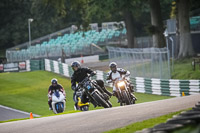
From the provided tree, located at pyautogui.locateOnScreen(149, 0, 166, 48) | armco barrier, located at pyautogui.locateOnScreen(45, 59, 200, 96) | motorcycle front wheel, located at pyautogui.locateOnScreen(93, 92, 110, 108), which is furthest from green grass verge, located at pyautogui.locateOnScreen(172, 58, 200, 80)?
motorcycle front wheel, located at pyautogui.locateOnScreen(93, 92, 110, 108)

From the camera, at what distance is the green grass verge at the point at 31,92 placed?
24.6 metres

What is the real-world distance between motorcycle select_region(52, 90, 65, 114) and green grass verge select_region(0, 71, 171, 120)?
166cm

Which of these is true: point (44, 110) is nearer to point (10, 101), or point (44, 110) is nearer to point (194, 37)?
point (10, 101)

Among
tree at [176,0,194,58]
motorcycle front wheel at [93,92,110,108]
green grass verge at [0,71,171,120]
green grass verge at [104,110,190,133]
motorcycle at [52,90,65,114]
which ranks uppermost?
tree at [176,0,194,58]

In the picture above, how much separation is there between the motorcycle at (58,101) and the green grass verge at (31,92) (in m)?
1.66

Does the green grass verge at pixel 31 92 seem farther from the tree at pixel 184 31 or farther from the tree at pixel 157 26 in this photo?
the tree at pixel 184 31

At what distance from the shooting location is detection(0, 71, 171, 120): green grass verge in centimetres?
2456

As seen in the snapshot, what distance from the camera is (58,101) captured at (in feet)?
59.2

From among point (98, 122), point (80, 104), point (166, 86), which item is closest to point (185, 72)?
point (166, 86)

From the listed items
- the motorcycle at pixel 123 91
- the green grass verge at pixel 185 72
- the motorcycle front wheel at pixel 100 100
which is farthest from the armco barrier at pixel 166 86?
the motorcycle front wheel at pixel 100 100

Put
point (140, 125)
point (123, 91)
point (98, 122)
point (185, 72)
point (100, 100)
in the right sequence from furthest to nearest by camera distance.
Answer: point (185, 72) < point (123, 91) < point (100, 100) < point (98, 122) < point (140, 125)

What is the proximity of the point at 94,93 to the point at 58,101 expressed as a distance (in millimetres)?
3996

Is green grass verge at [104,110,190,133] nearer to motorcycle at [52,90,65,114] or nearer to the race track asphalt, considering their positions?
the race track asphalt

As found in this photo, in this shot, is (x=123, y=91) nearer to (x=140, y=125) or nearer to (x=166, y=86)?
(x=140, y=125)
